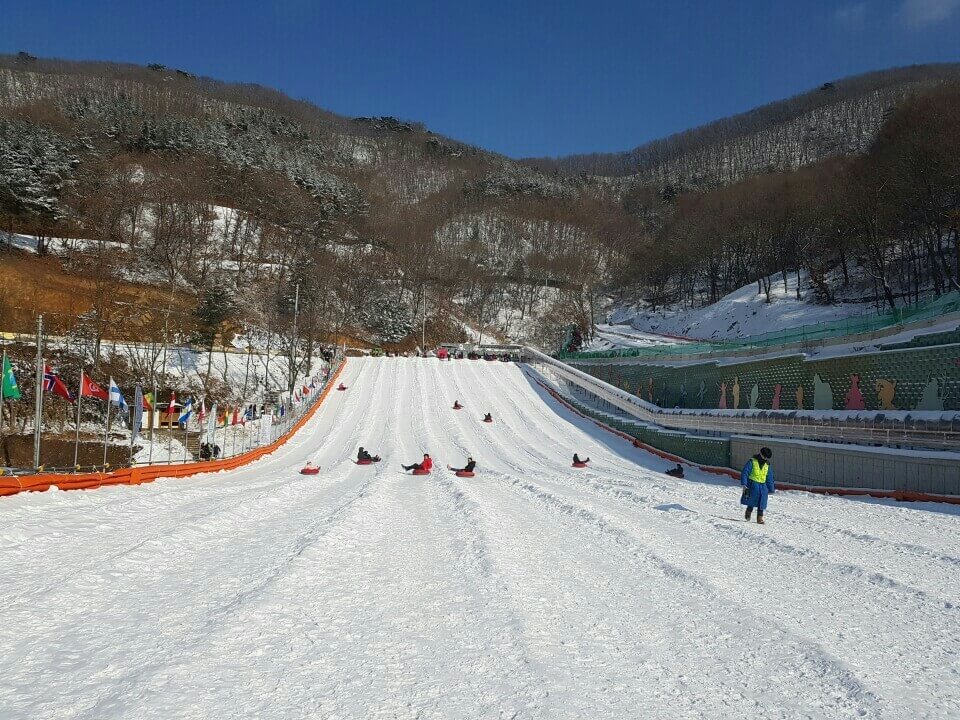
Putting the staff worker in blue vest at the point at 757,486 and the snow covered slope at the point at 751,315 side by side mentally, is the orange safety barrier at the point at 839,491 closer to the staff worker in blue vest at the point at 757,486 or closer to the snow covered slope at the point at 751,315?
the staff worker in blue vest at the point at 757,486

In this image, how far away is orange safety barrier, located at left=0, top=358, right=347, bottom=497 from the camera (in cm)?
988

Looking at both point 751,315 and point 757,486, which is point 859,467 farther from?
point 751,315

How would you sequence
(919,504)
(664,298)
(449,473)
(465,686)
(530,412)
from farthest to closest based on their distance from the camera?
(664,298) < (530,412) < (449,473) < (919,504) < (465,686)

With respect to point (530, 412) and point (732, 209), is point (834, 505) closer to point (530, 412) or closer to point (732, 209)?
point (530, 412)

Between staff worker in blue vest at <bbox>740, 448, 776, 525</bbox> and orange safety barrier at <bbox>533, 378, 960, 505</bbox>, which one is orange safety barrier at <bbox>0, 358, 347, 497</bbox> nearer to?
staff worker in blue vest at <bbox>740, 448, 776, 525</bbox>

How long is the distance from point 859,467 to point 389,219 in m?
88.6

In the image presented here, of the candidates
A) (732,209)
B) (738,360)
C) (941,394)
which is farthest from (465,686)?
(732,209)

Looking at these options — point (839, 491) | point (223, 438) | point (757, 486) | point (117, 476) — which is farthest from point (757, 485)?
point (223, 438)

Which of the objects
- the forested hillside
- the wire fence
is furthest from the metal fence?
the forested hillside

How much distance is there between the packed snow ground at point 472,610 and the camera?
11.3 ft

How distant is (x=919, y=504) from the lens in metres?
10.8

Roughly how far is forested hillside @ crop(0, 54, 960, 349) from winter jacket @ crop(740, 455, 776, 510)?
103 feet

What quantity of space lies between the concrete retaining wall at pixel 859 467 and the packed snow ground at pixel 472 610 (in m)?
1.06

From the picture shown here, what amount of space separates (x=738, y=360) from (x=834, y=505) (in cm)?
1362
